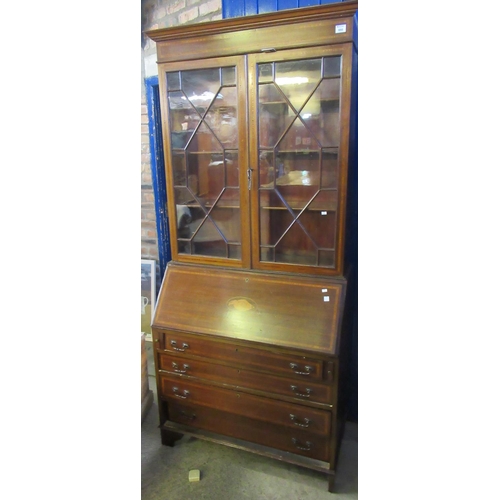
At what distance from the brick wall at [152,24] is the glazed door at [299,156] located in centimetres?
72

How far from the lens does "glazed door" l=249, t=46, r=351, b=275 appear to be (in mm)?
1414

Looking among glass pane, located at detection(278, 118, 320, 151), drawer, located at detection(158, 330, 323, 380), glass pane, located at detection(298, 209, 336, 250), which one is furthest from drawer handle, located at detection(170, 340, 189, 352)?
glass pane, located at detection(278, 118, 320, 151)

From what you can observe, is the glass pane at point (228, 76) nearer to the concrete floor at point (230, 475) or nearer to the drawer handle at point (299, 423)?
the drawer handle at point (299, 423)

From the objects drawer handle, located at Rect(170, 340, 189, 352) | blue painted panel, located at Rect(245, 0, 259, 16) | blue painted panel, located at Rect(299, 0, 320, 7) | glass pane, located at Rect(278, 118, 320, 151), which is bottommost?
drawer handle, located at Rect(170, 340, 189, 352)

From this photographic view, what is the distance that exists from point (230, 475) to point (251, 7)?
2246 millimetres

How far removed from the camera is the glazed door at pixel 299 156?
1.41 m

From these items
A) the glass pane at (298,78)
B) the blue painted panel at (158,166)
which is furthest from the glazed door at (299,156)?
the blue painted panel at (158,166)

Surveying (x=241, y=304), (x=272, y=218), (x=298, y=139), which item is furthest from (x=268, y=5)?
(x=241, y=304)

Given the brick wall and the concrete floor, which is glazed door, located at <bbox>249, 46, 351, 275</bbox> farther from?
the concrete floor

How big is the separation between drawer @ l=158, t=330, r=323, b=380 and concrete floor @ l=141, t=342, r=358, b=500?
22.3 inches
